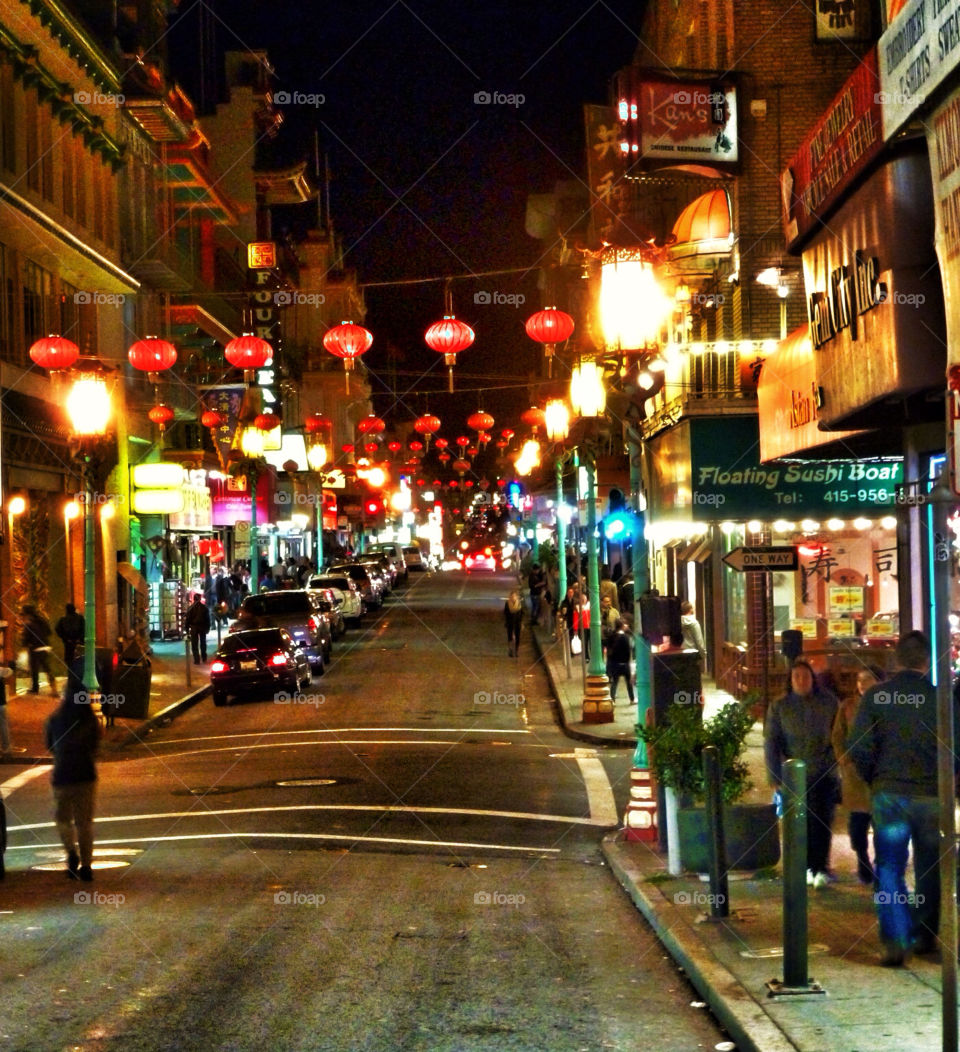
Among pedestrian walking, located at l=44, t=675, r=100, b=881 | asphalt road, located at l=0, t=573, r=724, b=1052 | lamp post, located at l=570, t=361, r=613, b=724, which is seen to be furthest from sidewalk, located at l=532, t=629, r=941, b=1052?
lamp post, located at l=570, t=361, r=613, b=724

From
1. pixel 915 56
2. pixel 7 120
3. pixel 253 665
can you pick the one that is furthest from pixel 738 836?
pixel 7 120

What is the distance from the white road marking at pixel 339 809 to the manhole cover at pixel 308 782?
64.0 inches

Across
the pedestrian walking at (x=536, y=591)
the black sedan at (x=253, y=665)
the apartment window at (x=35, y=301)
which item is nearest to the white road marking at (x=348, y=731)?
the black sedan at (x=253, y=665)

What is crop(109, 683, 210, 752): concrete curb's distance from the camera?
77.5 ft

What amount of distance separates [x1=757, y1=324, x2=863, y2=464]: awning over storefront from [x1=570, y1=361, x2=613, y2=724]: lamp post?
5.89 m

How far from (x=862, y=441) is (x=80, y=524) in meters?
22.7

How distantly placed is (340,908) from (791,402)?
7.87 meters

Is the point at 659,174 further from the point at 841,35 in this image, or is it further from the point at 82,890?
the point at 82,890

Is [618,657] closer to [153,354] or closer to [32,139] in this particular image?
[153,354]

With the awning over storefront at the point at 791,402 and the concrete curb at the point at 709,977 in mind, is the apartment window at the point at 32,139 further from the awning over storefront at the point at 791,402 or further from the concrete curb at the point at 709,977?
the concrete curb at the point at 709,977

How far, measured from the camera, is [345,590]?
4703cm

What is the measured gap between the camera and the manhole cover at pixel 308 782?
1822 centimetres

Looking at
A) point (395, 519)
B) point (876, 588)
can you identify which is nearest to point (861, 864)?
point (876, 588)

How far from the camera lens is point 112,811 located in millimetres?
16797
